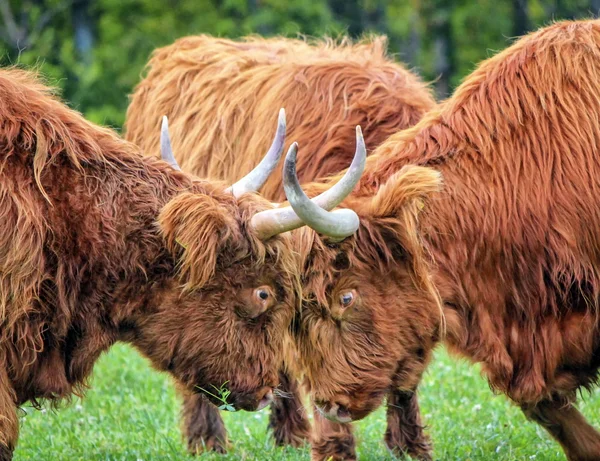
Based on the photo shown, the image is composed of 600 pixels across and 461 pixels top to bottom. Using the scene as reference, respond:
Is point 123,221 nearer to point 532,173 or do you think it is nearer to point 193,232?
point 193,232

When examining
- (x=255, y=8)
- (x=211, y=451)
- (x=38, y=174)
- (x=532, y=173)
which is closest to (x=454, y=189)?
(x=532, y=173)

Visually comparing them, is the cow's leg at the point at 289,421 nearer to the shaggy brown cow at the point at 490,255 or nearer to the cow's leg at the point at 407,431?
the cow's leg at the point at 407,431

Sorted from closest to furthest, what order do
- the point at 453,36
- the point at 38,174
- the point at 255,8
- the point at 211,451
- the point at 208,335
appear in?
the point at 38,174, the point at 208,335, the point at 211,451, the point at 255,8, the point at 453,36

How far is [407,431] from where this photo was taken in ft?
19.4

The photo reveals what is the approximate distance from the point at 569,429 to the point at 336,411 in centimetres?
121

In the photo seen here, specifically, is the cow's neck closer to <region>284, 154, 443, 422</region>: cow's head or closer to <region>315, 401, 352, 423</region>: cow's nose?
<region>284, 154, 443, 422</region>: cow's head

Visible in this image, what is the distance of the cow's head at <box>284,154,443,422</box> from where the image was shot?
4.72 meters

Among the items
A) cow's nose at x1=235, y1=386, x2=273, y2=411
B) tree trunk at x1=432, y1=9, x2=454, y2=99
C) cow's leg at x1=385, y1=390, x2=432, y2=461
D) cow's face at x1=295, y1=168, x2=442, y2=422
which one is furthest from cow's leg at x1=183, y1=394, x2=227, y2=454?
tree trunk at x1=432, y1=9, x2=454, y2=99

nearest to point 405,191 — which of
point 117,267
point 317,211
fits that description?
point 317,211

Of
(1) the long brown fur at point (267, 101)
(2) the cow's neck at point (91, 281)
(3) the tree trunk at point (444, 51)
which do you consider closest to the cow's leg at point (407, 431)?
(1) the long brown fur at point (267, 101)

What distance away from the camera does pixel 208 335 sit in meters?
4.77

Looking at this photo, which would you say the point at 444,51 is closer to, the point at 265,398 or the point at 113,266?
the point at 265,398

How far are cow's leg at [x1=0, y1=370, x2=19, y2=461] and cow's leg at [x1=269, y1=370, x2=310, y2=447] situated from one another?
2.23 metres

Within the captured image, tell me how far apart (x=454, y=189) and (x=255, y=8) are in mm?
14982
